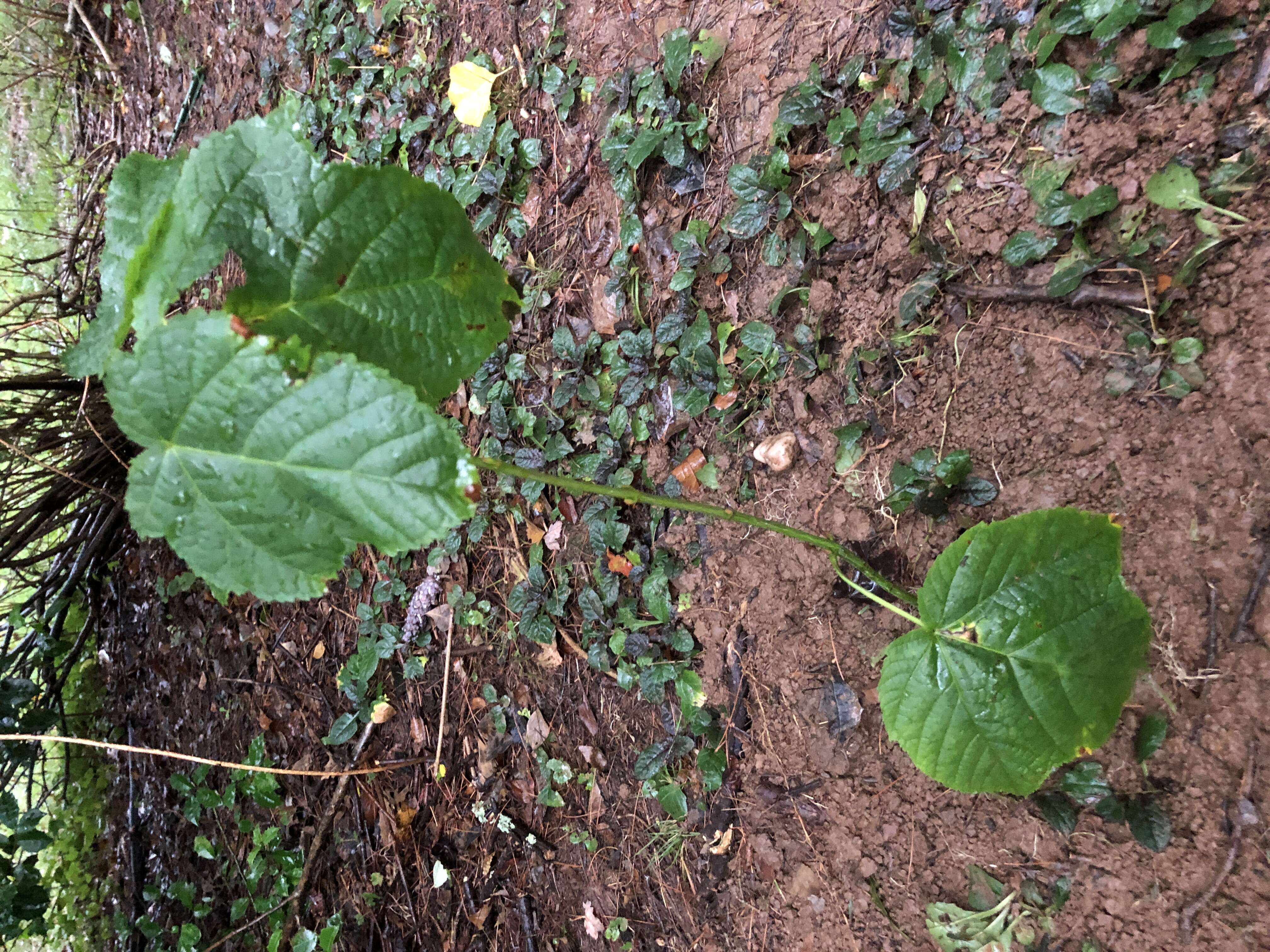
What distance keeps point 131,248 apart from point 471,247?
20.5 inches

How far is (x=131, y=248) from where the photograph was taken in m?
1.12

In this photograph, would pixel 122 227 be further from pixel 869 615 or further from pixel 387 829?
pixel 387 829

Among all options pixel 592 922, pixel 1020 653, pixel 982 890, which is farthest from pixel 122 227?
pixel 592 922

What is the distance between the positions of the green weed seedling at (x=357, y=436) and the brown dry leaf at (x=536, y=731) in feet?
4.29

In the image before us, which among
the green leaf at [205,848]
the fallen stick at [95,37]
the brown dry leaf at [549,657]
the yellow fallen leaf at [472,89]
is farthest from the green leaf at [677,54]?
the fallen stick at [95,37]

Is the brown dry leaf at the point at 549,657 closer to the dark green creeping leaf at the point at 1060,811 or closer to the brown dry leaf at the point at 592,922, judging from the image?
the brown dry leaf at the point at 592,922

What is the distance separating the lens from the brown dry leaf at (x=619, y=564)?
223 centimetres

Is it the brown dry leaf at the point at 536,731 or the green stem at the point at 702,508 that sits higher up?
the green stem at the point at 702,508

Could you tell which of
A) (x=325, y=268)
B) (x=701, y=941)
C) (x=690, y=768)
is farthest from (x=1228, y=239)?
(x=701, y=941)

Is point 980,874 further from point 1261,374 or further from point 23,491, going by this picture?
point 23,491

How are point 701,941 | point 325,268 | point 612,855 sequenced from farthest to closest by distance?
point 612,855 → point 701,941 → point 325,268

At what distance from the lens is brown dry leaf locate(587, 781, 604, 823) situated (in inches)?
89.4

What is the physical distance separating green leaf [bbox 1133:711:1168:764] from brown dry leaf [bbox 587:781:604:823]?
1.44 meters

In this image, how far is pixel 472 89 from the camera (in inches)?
103
